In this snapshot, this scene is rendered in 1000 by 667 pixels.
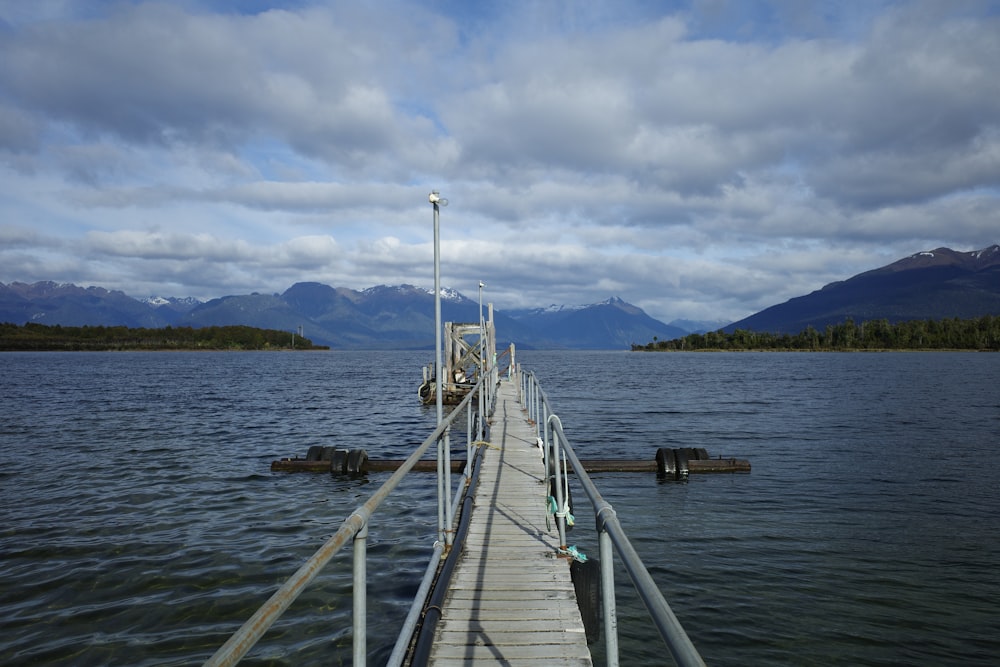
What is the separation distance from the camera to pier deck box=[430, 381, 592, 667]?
5199 mm

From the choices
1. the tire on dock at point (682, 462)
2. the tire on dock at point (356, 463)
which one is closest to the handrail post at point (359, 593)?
the tire on dock at point (356, 463)

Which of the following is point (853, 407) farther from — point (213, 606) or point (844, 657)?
point (213, 606)

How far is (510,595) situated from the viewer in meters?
6.33

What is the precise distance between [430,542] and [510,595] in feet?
18.5

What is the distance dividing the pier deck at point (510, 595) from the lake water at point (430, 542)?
5.80 ft

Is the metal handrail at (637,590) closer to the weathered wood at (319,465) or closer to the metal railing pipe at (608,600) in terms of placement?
the metal railing pipe at (608,600)

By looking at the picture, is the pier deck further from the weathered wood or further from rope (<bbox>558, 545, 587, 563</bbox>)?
the weathered wood

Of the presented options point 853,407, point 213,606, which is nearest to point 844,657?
point 213,606

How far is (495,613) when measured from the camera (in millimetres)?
5930

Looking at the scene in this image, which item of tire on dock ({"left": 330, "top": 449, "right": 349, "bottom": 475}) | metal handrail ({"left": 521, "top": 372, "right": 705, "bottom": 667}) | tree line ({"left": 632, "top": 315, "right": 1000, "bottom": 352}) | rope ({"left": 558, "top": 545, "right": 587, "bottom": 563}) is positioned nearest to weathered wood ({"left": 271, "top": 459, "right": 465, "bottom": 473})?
tire on dock ({"left": 330, "top": 449, "right": 349, "bottom": 475})

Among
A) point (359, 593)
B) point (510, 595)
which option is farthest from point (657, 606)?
point (510, 595)

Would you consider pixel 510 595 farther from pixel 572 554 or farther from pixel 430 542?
pixel 430 542

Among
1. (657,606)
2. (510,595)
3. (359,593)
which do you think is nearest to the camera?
(657,606)

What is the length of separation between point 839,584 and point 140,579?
1151 centimetres
